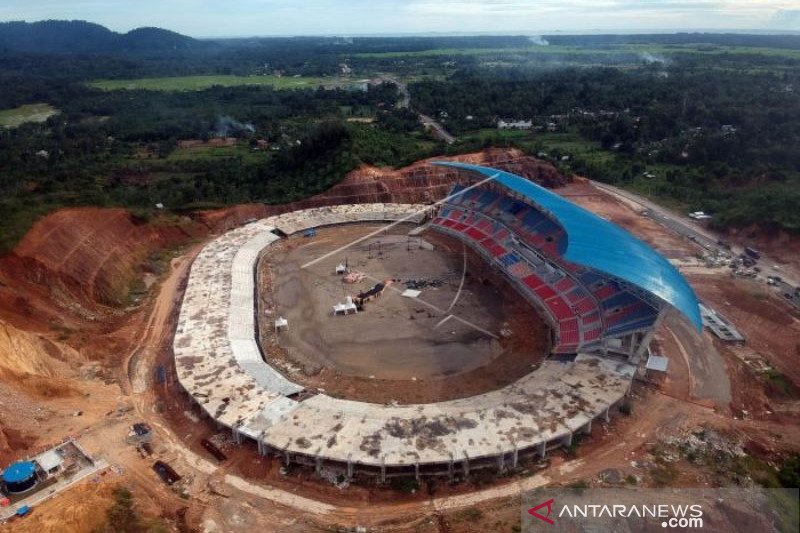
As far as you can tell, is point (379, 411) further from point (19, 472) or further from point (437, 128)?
point (437, 128)

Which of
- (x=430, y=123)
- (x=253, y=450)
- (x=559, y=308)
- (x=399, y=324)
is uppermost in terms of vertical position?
(x=430, y=123)

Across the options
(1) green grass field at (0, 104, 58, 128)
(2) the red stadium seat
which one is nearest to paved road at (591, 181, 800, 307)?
(2) the red stadium seat

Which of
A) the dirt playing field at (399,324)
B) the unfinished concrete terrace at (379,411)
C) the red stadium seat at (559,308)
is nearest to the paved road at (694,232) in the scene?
the red stadium seat at (559,308)

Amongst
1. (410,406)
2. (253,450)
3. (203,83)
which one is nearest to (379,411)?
(410,406)

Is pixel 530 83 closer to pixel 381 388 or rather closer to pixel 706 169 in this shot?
pixel 706 169

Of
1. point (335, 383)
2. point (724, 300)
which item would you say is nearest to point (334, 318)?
point (335, 383)

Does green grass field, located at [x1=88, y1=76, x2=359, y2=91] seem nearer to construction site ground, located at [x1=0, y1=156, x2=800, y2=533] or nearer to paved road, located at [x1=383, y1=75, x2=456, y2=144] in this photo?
paved road, located at [x1=383, y1=75, x2=456, y2=144]
